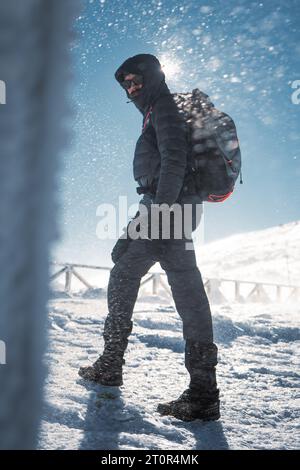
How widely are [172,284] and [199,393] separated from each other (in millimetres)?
587

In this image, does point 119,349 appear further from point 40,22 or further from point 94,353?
point 40,22

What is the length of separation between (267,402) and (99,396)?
105cm

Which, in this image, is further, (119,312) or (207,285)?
(207,285)

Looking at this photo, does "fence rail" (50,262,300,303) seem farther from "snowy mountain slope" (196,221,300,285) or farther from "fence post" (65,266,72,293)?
"snowy mountain slope" (196,221,300,285)

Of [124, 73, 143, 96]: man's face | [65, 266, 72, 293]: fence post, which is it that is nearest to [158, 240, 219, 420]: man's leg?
[124, 73, 143, 96]: man's face

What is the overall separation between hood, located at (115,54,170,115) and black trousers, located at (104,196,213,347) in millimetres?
659

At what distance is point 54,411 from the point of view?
60.3 inches

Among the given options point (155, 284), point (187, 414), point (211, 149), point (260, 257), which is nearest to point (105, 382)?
point (187, 414)

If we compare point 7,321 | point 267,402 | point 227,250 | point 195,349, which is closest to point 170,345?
point 267,402

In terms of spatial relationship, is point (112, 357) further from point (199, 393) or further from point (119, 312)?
point (199, 393)

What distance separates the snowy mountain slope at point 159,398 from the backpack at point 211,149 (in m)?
1.21

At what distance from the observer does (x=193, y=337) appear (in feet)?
6.03

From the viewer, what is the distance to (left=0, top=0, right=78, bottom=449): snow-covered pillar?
32 centimetres

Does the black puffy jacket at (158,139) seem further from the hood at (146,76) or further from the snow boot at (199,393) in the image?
the snow boot at (199,393)
